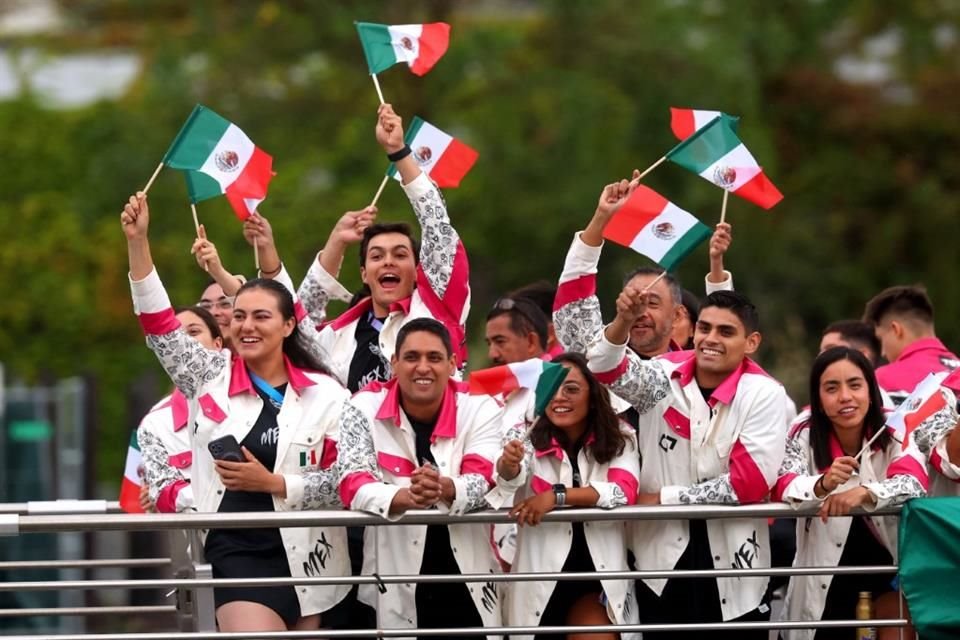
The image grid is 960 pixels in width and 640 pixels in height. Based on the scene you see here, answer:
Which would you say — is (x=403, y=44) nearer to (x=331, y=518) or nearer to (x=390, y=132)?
(x=390, y=132)

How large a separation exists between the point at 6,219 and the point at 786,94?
33.0ft

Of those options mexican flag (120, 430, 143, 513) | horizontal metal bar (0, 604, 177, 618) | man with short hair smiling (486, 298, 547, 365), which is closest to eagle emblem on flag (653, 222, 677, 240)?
man with short hair smiling (486, 298, 547, 365)

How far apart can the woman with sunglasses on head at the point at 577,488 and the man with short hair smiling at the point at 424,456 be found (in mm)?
171

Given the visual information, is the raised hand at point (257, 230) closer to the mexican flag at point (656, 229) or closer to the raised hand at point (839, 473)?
the mexican flag at point (656, 229)

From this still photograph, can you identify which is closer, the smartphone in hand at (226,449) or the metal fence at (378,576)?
the metal fence at (378,576)

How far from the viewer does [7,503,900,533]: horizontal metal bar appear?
7.45 meters

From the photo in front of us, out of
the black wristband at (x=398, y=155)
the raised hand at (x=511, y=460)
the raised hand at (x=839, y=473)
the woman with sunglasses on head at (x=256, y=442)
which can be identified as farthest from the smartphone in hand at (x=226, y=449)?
the raised hand at (x=839, y=473)

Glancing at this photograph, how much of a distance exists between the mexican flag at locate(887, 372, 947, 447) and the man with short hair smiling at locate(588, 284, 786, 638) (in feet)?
1.51

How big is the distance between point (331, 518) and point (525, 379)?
97cm

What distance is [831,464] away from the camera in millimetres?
8094

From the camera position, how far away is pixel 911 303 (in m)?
10.3

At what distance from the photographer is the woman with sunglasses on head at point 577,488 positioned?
8008 millimetres

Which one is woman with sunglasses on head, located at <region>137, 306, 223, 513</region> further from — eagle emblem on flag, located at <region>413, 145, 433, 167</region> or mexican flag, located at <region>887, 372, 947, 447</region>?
mexican flag, located at <region>887, 372, 947, 447</region>

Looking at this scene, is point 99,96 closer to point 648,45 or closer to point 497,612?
point 648,45
